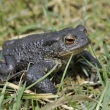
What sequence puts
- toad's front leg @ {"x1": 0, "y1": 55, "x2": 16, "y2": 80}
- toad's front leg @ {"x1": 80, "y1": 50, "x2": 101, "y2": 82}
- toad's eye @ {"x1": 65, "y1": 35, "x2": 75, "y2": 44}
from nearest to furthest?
toad's eye @ {"x1": 65, "y1": 35, "x2": 75, "y2": 44} < toad's front leg @ {"x1": 0, "y1": 55, "x2": 16, "y2": 80} < toad's front leg @ {"x1": 80, "y1": 50, "x2": 101, "y2": 82}

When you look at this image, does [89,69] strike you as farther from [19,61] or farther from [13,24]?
[13,24]

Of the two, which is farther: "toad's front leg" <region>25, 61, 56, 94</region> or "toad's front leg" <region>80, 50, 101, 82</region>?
"toad's front leg" <region>80, 50, 101, 82</region>

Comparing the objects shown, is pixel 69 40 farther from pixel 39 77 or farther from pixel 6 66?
pixel 6 66

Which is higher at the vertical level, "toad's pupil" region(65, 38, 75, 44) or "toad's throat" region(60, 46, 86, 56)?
"toad's pupil" region(65, 38, 75, 44)

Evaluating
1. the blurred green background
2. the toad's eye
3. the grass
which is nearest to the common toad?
the toad's eye

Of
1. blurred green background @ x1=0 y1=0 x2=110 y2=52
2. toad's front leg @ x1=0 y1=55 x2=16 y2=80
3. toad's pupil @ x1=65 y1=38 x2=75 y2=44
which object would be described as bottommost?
toad's front leg @ x1=0 y1=55 x2=16 y2=80

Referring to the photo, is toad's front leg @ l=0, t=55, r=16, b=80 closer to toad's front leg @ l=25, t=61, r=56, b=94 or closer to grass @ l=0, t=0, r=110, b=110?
grass @ l=0, t=0, r=110, b=110

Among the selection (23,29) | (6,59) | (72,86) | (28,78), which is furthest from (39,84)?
(23,29)

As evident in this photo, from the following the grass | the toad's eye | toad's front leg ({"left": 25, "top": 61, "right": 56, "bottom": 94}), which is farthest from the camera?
the toad's eye
